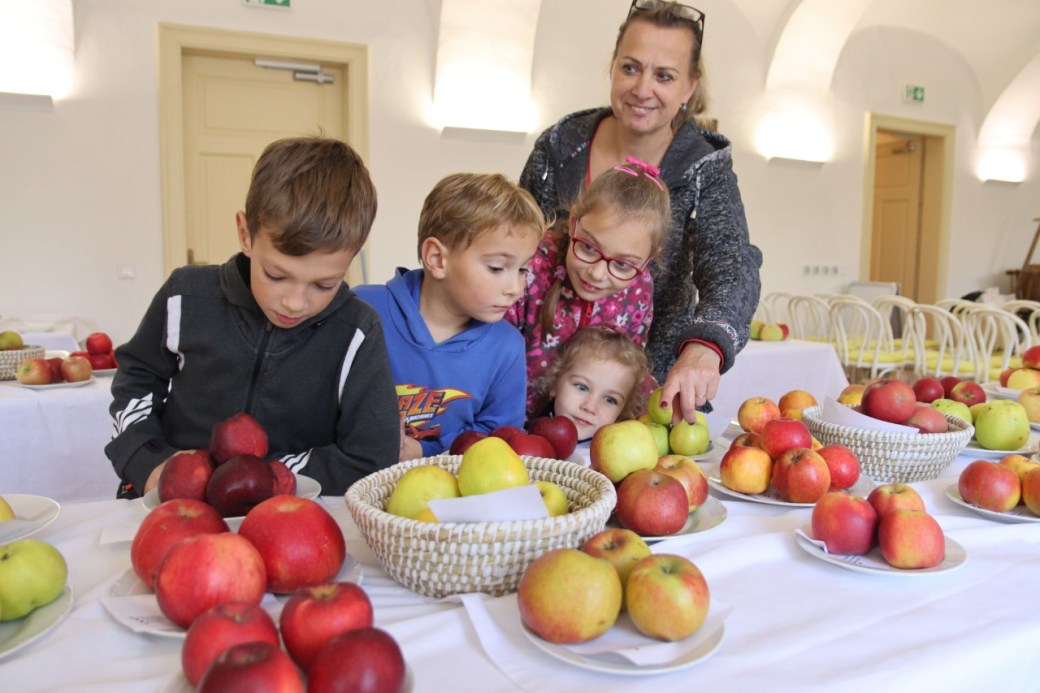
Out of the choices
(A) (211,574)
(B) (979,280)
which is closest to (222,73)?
(A) (211,574)

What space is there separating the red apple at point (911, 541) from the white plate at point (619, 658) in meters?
0.31

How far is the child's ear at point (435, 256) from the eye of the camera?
154 cm

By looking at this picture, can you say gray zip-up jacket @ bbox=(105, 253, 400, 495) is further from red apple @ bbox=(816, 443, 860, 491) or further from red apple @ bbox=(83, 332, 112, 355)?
red apple @ bbox=(83, 332, 112, 355)

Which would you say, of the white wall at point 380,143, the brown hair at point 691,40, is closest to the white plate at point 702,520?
the brown hair at point 691,40

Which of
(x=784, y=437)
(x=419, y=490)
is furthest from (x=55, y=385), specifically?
(x=784, y=437)

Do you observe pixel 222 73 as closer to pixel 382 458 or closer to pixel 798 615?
pixel 382 458

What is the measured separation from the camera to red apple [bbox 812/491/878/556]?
0.88m

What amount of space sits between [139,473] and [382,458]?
405mm

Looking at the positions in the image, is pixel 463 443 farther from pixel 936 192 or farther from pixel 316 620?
pixel 936 192

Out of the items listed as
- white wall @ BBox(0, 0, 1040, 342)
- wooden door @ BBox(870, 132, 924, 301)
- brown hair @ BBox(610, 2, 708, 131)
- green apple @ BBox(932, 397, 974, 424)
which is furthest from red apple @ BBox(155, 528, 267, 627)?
wooden door @ BBox(870, 132, 924, 301)

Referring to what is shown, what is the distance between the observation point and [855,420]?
1.27m

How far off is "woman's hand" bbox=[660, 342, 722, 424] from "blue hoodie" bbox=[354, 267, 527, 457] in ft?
1.31

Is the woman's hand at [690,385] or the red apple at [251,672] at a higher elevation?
the woman's hand at [690,385]

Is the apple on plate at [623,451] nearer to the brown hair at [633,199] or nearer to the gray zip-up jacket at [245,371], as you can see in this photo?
the gray zip-up jacket at [245,371]
